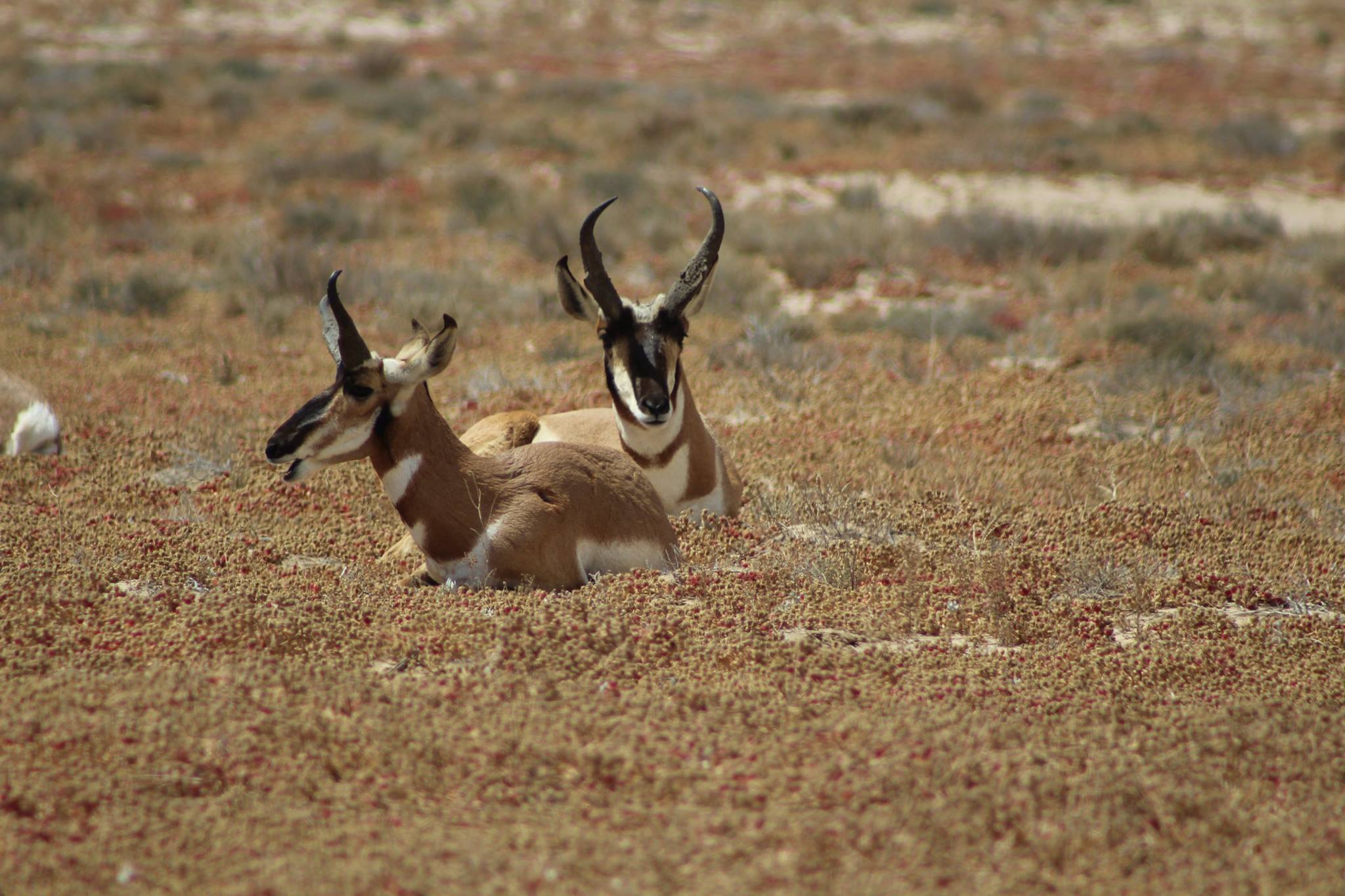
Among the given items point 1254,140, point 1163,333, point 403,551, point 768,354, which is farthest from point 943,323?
point 1254,140

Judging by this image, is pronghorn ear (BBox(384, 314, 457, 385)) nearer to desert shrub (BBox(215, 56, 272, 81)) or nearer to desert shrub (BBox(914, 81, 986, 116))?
desert shrub (BBox(914, 81, 986, 116))

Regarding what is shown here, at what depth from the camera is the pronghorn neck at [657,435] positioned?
7.72 metres

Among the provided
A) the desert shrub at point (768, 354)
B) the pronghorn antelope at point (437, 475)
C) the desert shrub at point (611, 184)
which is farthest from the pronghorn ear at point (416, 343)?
the desert shrub at point (611, 184)

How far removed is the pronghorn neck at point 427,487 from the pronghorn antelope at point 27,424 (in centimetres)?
356

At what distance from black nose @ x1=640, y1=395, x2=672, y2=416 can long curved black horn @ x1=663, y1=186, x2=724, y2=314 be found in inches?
27.2

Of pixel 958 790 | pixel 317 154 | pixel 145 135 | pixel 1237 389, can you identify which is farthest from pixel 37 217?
pixel 958 790

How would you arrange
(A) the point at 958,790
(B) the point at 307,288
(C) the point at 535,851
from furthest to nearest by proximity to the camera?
(B) the point at 307,288 → (A) the point at 958,790 → (C) the point at 535,851

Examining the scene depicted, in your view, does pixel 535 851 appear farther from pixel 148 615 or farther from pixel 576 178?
pixel 576 178

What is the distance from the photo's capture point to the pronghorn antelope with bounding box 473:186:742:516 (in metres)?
7.28

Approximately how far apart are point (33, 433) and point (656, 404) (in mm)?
4409

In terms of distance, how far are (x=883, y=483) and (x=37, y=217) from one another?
13030 millimetres

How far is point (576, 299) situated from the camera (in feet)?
25.9

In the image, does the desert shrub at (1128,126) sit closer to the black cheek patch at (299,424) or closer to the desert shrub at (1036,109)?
the desert shrub at (1036,109)

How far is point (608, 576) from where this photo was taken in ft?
20.5
